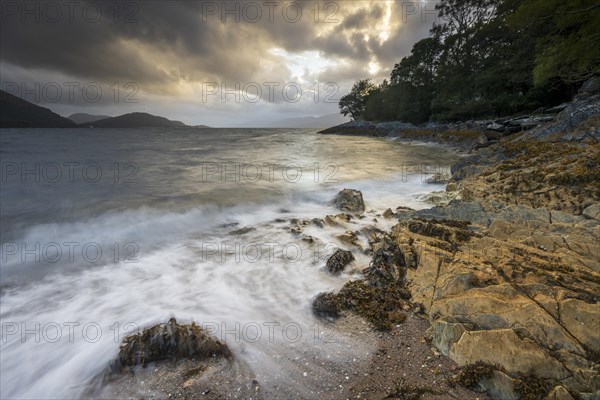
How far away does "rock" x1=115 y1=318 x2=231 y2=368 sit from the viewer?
11.1 ft

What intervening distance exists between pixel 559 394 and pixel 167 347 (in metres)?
4.16

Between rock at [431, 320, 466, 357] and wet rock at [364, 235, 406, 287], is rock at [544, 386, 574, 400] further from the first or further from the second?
wet rock at [364, 235, 406, 287]

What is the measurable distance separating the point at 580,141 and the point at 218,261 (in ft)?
41.9

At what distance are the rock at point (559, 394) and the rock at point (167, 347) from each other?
132 inches

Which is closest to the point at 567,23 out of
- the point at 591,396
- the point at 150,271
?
the point at 591,396

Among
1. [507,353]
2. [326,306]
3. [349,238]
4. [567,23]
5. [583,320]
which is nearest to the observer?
[507,353]

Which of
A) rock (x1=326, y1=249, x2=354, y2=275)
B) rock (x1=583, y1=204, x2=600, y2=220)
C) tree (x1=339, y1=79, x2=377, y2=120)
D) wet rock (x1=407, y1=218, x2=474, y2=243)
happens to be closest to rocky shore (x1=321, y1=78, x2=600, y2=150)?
rock (x1=583, y1=204, x2=600, y2=220)

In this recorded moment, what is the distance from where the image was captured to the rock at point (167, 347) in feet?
11.1

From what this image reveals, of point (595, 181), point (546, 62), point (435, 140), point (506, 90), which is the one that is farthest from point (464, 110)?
point (595, 181)

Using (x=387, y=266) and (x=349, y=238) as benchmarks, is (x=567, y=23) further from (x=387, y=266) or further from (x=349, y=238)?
(x=387, y=266)

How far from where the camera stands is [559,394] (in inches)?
97.3

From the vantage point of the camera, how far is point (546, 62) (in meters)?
15.7

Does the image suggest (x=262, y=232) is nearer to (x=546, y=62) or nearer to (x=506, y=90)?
(x=546, y=62)

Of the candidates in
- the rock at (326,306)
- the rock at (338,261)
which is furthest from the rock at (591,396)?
the rock at (338,261)
